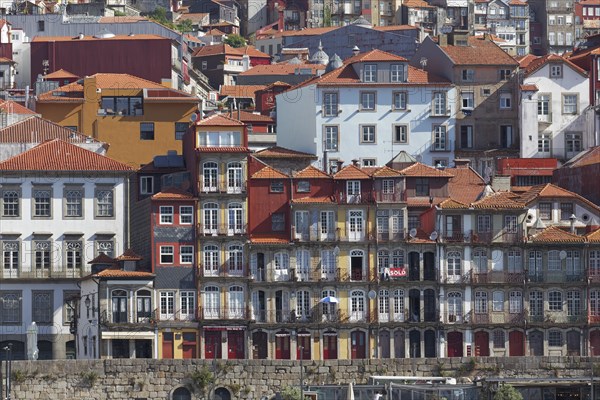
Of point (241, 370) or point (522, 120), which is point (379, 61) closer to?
point (522, 120)

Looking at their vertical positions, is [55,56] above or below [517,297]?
above

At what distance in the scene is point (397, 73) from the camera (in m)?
124

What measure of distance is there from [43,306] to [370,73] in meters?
24.7

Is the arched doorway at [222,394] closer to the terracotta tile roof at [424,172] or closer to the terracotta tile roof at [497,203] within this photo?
the terracotta tile roof at [497,203]

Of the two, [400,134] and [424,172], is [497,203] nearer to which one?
[424,172]

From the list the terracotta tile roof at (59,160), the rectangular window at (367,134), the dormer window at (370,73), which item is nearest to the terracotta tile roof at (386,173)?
the terracotta tile roof at (59,160)

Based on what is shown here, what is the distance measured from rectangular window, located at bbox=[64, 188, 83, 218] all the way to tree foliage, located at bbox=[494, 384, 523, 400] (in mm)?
25799

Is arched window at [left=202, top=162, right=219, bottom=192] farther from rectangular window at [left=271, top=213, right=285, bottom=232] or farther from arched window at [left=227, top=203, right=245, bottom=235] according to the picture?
rectangular window at [left=271, top=213, right=285, bottom=232]

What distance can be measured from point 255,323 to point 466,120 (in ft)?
81.6

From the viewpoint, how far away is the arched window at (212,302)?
105 m

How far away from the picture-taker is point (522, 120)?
124812mm

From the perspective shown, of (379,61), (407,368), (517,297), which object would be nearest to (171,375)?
(407,368)

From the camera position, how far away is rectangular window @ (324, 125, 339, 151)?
122500 millimetres

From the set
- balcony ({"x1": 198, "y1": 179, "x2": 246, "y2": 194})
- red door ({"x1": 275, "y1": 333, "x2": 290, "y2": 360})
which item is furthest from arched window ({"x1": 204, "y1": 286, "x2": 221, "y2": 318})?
balcony ({"x1": 198, "y1": 179, "x2": 246, "y2": 194})
